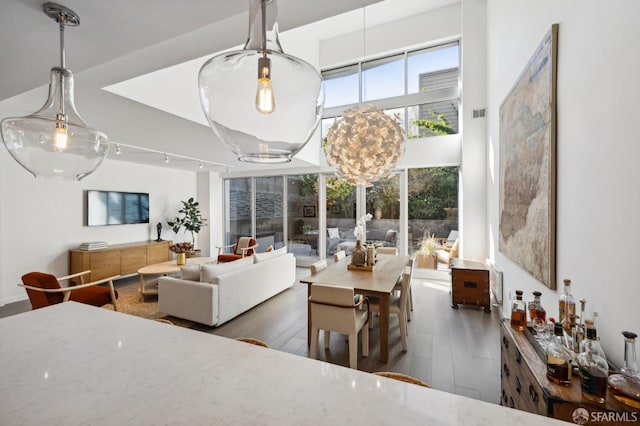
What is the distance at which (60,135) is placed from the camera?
50.4 inches

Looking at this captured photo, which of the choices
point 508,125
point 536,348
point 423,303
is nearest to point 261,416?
point 536,348

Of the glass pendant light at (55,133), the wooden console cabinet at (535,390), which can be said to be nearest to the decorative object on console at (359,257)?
the wooden console cabinet at (535,390)

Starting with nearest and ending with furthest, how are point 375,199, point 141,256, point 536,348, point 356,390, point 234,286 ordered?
point 356,390 → point 536,348 → point 234,286 → point 141,256 → point 375,199

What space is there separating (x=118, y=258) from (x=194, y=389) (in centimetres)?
568

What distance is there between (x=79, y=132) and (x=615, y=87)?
2.59 metres

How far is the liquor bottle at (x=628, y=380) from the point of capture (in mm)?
974

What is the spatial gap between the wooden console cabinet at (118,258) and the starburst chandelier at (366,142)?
4.89 meters

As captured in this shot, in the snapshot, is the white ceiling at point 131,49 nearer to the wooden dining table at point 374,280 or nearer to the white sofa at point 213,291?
the white sofa at point 213,291

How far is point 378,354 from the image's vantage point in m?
2.71

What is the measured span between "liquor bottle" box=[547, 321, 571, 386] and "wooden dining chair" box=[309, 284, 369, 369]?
1.36m

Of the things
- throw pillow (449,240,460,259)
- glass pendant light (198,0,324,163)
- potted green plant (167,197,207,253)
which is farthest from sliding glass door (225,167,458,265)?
glass pendant light (198,0,324,163)

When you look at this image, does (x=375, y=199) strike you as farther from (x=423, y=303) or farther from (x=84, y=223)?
(x=84, y=223)

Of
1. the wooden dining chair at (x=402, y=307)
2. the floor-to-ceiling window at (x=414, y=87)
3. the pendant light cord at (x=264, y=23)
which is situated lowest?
the wooden dining chair at (x=402, y=307)

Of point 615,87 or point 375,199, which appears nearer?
point 615,87
